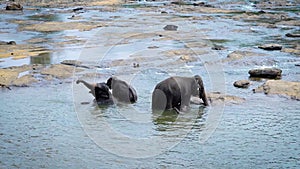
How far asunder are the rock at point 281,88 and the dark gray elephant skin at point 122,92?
134 inches

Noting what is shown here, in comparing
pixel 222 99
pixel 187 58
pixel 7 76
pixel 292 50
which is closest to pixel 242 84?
pixel 222 99

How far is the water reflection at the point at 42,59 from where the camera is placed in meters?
18.5

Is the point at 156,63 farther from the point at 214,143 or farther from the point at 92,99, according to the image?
the point at 214,143

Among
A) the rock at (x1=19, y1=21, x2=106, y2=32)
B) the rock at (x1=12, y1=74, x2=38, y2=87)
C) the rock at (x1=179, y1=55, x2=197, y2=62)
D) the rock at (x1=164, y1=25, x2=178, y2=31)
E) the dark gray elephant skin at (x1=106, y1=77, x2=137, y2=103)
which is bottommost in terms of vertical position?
the rock at (x1=19, y1=21, x2=106, y2=32)

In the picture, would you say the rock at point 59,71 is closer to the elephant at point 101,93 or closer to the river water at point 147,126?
the river water at point 147,126

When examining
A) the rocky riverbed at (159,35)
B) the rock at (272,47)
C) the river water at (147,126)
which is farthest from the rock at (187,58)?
the rock at (272,47)

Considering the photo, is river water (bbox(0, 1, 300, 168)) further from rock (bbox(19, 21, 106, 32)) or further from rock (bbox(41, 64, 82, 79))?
rock (bbox(19, 21, 106, 32))

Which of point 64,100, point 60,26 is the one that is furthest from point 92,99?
point 60,26

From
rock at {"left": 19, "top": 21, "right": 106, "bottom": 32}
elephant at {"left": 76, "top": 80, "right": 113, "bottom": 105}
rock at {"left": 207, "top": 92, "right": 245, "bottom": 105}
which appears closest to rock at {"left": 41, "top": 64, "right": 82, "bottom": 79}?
elephant at {"left": 76, "top": 80, "right": 113, "bottom": 105}

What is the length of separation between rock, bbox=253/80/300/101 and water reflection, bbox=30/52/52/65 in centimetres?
763

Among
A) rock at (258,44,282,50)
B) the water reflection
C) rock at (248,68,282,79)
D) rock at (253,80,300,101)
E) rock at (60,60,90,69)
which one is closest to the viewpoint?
rock at (253,80,300,101)

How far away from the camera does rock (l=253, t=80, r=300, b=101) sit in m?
13.7

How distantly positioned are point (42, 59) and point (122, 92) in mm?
7060

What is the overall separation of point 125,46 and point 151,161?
14.4 metres
